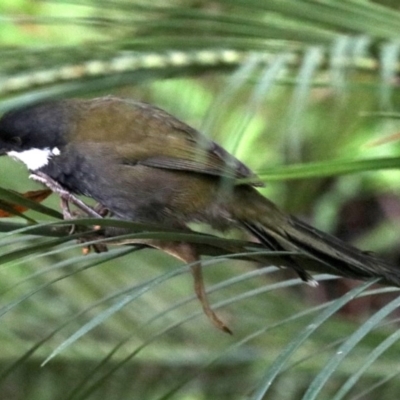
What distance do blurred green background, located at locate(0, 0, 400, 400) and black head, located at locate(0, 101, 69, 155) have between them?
0.09 meters

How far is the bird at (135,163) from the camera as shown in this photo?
66.4 inches

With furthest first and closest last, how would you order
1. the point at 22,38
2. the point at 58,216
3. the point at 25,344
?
the point at 22,38, the point at 25,344, the point at 58,216

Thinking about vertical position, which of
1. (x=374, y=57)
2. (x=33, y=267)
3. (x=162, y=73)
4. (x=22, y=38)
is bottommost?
(x=33, y=267)

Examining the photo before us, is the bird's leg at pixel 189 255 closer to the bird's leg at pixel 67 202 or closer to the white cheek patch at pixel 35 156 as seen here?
the bird's leg at pixel 67 202

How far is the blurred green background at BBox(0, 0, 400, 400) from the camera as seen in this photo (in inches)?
46.8

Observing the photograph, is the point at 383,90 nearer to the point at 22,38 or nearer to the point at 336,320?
the point at 336,320

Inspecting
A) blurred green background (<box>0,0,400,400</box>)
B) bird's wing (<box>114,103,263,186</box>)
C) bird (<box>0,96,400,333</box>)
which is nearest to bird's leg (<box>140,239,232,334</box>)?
blurred green background (<box>0,0,400,400</box>)

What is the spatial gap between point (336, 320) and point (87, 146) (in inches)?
28.6

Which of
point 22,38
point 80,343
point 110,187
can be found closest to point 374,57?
point 110,187

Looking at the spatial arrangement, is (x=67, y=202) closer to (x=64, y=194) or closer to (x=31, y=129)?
(x=64, y=194)

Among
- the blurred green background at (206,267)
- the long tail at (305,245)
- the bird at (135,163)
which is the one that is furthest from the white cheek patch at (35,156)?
the long tail at (305,245)

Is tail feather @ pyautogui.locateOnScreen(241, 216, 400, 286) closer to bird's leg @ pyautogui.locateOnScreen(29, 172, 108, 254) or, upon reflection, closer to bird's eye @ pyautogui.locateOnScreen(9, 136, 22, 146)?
bird's leg @ pyautogui.locateOnScreen(29, 172, 108, 254)

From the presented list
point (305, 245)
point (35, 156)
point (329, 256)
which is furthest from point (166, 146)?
point (329, 256)

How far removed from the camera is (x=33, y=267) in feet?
6.54
